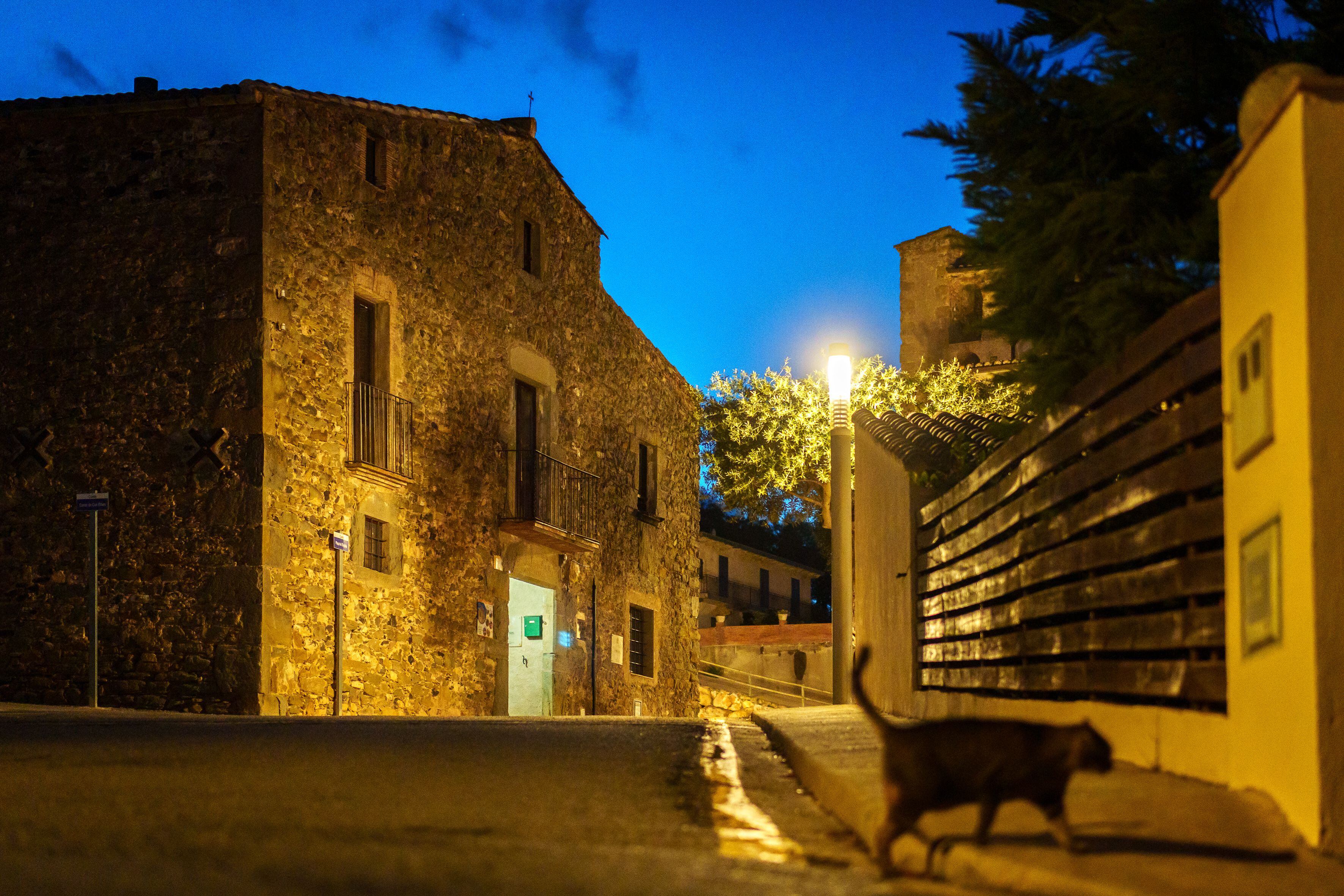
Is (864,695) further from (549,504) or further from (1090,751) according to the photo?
(549,504)

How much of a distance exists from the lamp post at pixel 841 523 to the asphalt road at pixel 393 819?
4.70m

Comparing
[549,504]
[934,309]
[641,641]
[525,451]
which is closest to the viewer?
[525,451]

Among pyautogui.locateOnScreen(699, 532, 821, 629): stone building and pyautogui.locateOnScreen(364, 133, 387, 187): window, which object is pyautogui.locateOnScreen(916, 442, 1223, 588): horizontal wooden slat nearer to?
pyautogui.locateOnScreen(364, 133, 387, 187): window

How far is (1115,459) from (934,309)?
32.2m

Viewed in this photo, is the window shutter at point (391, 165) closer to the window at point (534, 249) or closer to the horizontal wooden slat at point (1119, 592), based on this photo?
the window at point (534, 249)

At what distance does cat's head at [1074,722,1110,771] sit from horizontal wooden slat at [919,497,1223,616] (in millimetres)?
1529

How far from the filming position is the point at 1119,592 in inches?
259

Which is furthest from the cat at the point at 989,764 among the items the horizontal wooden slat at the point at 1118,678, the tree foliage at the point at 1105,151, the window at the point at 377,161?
the window at the point at 377,161

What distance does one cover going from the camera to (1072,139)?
7.78m

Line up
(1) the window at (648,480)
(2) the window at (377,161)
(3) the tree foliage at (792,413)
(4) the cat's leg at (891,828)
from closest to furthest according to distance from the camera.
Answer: (4) the cat's leg at (891,828)
(2) the window at (377,161)
(1) the window at (648,480)
(3) the tree foliage at (792,413)

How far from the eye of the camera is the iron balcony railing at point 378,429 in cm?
1769

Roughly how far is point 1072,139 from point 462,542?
1352cm

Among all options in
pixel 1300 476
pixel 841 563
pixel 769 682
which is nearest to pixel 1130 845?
pixel 1300 476

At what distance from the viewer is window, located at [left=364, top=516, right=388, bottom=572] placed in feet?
59.1
